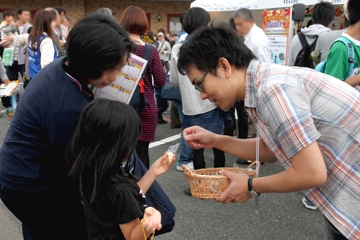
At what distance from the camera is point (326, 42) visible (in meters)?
3.96

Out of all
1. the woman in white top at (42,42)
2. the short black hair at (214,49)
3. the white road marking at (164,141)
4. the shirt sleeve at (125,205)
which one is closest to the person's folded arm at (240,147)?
the short black hair at (214,49)

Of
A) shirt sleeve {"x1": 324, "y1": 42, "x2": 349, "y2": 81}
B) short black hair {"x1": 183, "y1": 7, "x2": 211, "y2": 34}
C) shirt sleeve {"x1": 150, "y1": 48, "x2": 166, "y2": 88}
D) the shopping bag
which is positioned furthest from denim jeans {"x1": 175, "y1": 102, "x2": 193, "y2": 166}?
the shopping bag

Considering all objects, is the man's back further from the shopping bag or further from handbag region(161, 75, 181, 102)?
the shopping bag

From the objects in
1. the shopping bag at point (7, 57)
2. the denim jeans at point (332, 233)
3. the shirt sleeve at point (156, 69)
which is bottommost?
the shopping bag at point (7, 57)

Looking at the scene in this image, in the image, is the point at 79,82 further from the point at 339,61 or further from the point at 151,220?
the point at 339,61

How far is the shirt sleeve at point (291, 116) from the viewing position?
4.49 feet

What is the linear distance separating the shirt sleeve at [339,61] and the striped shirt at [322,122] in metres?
1.39

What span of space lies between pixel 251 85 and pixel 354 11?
57.3 inches

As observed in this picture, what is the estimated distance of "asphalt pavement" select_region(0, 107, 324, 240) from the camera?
3.29 meters

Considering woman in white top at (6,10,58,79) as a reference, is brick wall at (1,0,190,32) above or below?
below

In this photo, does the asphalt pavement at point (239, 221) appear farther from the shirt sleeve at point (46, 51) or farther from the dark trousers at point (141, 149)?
the shirt sleeve at point (46, 51)

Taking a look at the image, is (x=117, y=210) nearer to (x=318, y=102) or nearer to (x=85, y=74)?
(x=85, y=74)

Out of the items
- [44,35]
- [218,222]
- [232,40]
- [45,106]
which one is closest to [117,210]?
[45,106]

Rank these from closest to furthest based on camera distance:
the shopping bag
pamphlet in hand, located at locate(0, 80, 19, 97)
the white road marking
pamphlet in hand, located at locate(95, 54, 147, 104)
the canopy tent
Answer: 1. pamphlet in hand, located at locate(95, 54, 147, 104)
2. the white road marking
3. the canopy tent
4. pamphlet in hand, located at locate(0, 80, 19, 97)
5. the shopping bag
